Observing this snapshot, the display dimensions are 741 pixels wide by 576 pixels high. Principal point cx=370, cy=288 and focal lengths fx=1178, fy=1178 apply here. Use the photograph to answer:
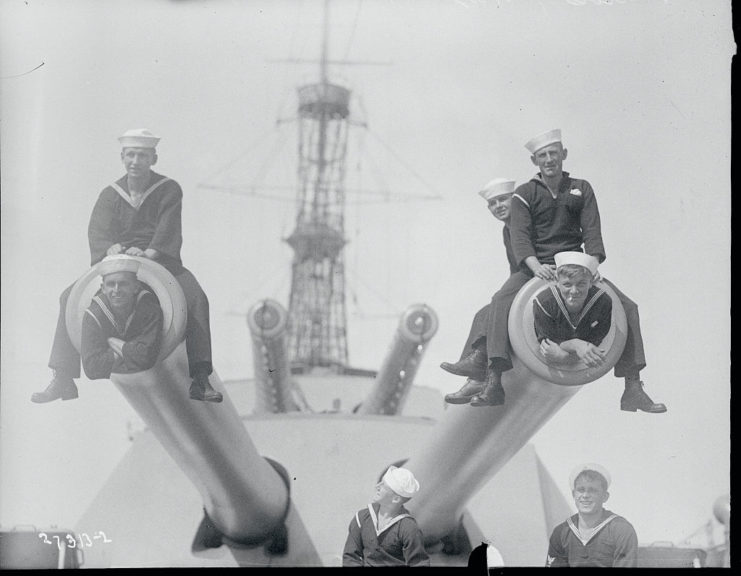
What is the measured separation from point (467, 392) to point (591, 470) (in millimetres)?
690

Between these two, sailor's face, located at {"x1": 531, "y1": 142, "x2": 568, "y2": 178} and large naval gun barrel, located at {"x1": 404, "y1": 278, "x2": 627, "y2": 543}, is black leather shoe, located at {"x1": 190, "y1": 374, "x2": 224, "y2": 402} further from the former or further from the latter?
sailor's face, located at {"x1": 531, "y1": 142, "x2": 568, "y2": 178}

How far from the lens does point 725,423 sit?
12.0 feet

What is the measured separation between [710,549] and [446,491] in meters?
0.96

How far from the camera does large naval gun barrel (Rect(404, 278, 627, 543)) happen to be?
3.01 m

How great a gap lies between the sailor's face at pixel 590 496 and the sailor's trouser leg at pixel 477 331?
0.57 meters

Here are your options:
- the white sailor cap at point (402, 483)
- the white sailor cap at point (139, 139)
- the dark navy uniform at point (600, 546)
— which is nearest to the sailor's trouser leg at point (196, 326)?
the white sailor cap at point (139, 139)

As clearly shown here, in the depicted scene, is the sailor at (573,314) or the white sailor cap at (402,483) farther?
the white sailor cap at (402,483)

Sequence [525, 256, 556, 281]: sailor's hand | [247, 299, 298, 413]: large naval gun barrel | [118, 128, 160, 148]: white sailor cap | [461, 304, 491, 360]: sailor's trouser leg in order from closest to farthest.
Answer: [525, 256, 556, 281]: sailor's hand
[461, 304, 491, 360]: sailor's trouser leg
[118, 128, 160, 148]: white sailor cap
[247, 299, 298, 413]: large naval gun barrel

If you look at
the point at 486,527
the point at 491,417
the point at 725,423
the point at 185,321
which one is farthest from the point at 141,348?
the point at 725,423

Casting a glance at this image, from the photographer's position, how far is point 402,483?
326 cm

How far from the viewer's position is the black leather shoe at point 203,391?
3084 millimetres

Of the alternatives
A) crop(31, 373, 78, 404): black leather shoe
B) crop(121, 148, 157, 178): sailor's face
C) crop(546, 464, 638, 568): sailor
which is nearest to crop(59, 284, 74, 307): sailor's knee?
crop(31, 373, 78, 404): black leather shoe

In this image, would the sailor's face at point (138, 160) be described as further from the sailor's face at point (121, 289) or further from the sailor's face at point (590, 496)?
the sailor's face at point (590, 496)

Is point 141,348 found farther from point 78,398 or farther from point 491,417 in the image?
point 491,417
